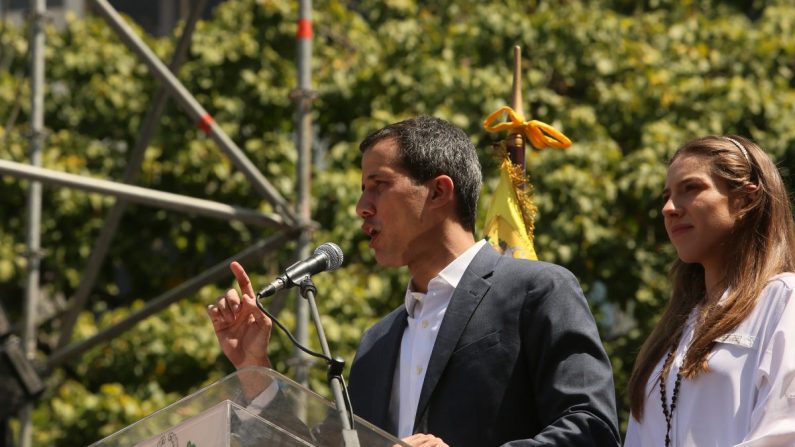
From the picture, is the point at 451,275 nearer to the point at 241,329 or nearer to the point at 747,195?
the point at 241,329

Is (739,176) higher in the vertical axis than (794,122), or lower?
higher

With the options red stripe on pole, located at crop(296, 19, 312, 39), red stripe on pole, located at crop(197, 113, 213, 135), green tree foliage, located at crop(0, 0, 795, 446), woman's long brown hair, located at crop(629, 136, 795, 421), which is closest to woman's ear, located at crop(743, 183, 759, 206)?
woman's long brown hair, located at crop(629, 136, 795, 421)

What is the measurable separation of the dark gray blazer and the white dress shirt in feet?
0.19

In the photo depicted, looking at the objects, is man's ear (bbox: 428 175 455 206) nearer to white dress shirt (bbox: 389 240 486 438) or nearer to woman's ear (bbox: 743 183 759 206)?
white dress shirt (bbox: 389 240 486 438)

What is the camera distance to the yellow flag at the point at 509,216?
4.70 meters

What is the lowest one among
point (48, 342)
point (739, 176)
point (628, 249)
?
point (48, 342)

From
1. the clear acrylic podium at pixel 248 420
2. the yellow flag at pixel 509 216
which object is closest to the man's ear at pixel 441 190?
the yellow flag at pixel 509 216

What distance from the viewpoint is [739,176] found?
3.61 m

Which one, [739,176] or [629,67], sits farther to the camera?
[629,67]

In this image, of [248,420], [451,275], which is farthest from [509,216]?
[248,420]

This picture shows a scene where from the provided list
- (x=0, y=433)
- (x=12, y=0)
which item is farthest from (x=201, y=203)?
(x=12, y=0)

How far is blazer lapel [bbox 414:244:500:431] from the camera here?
3.58 metres

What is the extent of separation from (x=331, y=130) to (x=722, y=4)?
9.72 feet

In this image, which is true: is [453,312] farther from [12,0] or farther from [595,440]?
[12,0]
